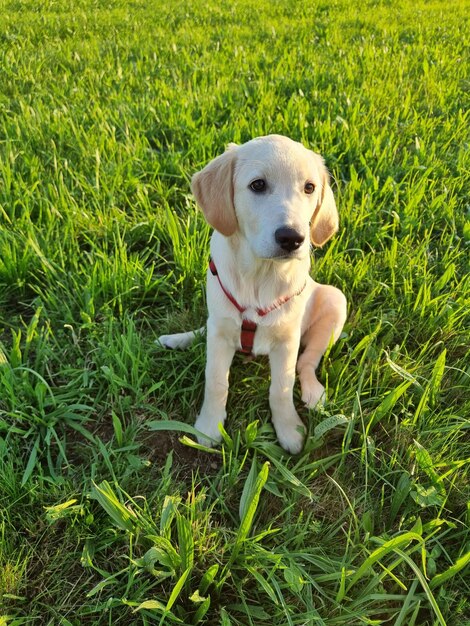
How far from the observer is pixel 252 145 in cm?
173

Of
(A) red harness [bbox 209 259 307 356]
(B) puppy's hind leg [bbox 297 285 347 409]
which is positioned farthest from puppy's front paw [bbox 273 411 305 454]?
(A) red harness [bbox 209 259 307 356]

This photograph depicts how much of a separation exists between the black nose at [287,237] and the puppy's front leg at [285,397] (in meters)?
0.47

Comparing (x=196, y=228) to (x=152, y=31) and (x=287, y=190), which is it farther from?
(x=152, y=31)

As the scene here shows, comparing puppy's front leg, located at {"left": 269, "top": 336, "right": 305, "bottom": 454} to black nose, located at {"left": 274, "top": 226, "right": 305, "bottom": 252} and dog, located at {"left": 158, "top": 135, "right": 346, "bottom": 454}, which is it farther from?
black nose, located at {"left": 274, "top": 226, "right": 305, "bottom": 252}

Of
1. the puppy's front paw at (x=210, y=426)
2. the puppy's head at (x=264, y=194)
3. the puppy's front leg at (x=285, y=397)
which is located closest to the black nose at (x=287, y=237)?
the puppy's head at (x=264, y=194)

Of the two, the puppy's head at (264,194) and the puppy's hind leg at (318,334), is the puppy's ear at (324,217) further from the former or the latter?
the puppy's hind leg at (318,334)

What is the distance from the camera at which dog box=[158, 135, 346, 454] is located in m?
1.66

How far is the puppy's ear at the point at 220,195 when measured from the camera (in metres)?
1.73

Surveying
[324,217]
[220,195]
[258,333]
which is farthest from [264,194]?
[258,333]

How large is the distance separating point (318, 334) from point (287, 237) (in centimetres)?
81

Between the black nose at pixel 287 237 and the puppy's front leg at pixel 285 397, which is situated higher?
the black nose at pixel 287 237

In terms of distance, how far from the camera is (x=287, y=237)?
1.55 metres

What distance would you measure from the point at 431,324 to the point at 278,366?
868 millimetres

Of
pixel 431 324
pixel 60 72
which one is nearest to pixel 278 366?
pixel 431 324
